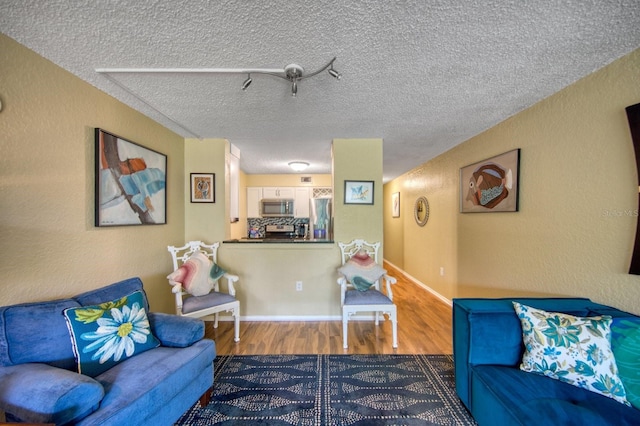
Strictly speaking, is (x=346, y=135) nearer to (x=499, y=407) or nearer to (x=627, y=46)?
(x=627, y=46)

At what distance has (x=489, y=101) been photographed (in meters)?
2.05

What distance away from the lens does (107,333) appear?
1.39 meters

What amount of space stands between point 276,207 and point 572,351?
461 centimetres

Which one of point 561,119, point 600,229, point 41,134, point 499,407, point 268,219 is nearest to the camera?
point 499,407

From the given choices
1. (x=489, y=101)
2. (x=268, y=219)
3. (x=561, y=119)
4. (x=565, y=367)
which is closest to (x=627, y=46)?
(x=561, y=119)

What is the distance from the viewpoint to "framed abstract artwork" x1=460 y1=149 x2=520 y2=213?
2312 mm

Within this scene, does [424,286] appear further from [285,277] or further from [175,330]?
[175,330]

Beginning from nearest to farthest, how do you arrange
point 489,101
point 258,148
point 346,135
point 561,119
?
point 561,119 < point 489,101 < point 346,135 < point 258,148

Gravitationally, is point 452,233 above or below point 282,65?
below

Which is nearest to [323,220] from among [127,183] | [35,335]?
[127,183]

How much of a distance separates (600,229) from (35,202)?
3665mm

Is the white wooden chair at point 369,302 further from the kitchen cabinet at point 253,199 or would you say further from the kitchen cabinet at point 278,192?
the kitchen cabinet at point 253,199

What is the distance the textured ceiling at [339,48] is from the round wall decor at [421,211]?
7.08ft

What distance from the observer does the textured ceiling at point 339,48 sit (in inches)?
46.1
